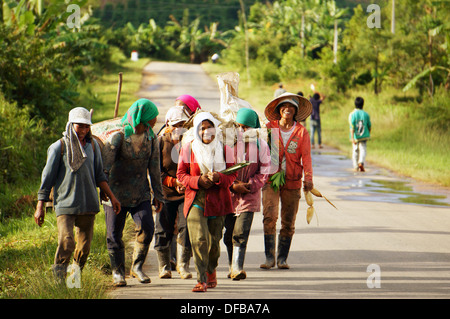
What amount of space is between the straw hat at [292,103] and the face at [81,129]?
235 cm

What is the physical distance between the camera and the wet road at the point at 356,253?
22.4 ft

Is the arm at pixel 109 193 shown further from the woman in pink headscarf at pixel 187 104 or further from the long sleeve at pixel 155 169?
the woman in pink headscarf at pixel 187 104

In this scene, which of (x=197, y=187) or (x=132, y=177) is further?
(x=132, y=177)

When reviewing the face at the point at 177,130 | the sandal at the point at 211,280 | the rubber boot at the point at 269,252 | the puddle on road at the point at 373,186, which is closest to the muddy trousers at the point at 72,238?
the sandal at the point at 211,280

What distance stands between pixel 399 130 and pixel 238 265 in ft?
54.9

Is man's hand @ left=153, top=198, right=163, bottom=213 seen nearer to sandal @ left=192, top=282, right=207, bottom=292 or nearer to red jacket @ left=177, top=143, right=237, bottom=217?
red jacket @ left=177, top=143, right=237, bottom=217

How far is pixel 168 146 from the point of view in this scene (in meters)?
7.64

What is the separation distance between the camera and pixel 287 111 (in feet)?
26.4

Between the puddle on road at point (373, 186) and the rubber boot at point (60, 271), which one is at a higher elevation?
the rubber boot at point (60, 271)

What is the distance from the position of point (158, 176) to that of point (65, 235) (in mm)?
1192

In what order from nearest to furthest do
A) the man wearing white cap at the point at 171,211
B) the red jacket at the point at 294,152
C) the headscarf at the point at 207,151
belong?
the headscarf at the point at 207,151 → the man wearing white cap at the point at 171,211 → the red jacket at the point at 294,152

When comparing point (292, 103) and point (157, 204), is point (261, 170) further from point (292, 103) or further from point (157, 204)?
point (157, 204)

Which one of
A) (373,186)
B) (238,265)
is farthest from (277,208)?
(373,186)

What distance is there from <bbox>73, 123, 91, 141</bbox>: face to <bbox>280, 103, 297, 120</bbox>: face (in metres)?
2.41
